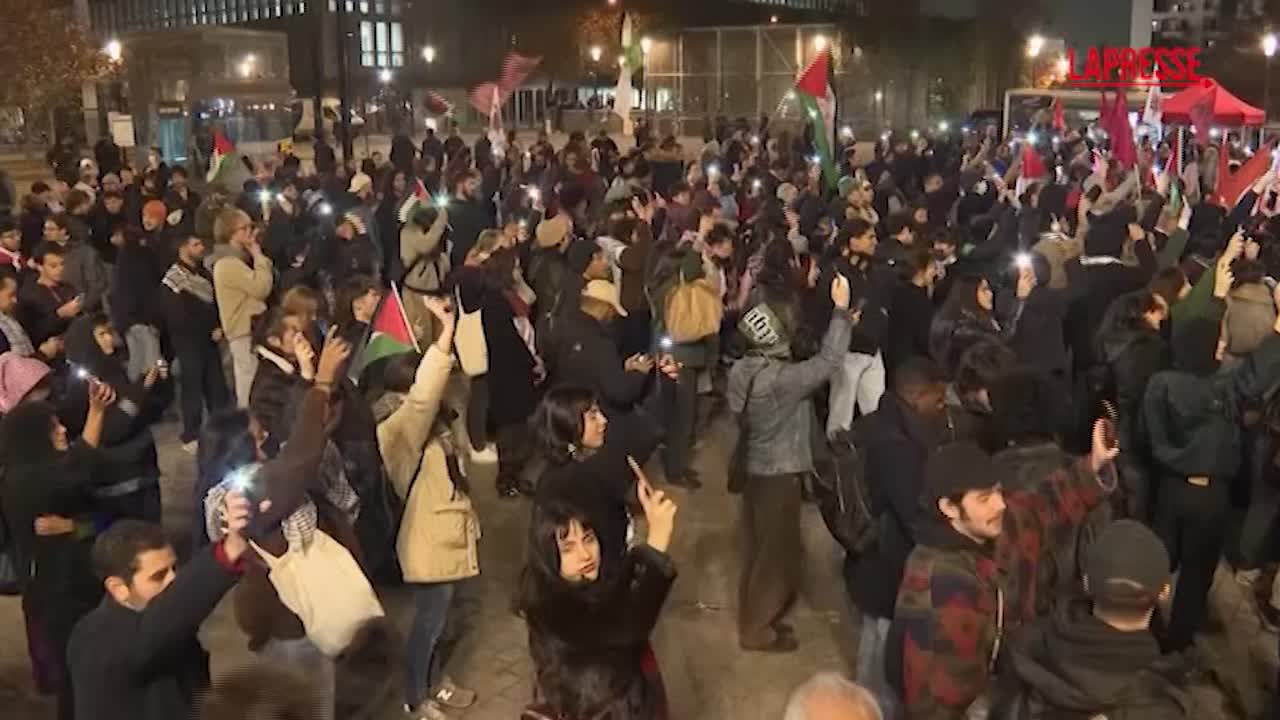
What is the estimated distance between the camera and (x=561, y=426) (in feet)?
15.9

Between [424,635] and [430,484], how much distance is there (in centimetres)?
75

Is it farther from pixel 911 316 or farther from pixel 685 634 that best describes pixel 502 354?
pixel 911 316

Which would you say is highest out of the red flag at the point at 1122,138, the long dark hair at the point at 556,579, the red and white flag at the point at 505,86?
the red and white flag at the point at 505,86

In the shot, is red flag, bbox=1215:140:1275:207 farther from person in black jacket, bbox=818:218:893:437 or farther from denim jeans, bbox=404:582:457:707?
denim jeans, bbox=404:582:457:707

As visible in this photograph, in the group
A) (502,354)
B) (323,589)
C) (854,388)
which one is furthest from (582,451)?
(502,354)

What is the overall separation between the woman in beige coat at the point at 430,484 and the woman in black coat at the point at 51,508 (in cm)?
123

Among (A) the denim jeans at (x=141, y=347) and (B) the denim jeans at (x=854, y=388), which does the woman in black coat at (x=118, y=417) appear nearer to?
(A) the denim jeans at (x=141, y=347)

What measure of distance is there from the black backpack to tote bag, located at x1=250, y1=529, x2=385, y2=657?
2.04m

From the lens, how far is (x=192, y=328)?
9289 millimetres

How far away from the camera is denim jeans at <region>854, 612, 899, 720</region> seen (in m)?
5.17

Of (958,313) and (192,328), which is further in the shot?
(192,328)

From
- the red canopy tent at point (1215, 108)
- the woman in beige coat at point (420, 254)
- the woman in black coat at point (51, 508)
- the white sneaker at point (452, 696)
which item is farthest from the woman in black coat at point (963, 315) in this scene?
the red canopy tent at point (1215, 108)

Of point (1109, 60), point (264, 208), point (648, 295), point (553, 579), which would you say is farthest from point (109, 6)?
point (553, 579)

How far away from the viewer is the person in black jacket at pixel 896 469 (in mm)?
4824
